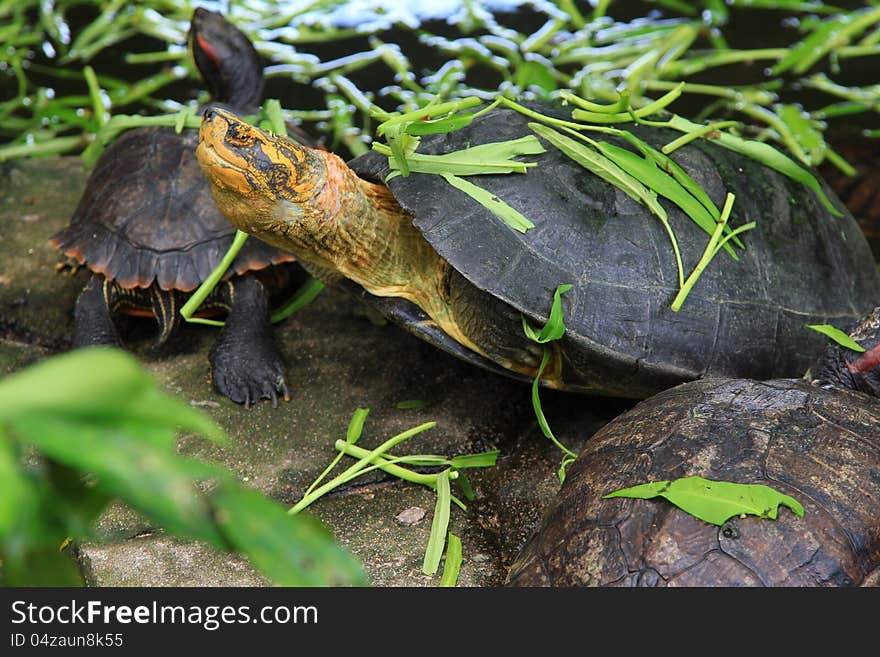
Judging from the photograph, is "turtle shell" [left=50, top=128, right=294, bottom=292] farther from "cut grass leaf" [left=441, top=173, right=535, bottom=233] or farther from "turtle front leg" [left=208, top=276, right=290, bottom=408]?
"cut grass leaf" [left=441, top=173, right=535, bottom=233]

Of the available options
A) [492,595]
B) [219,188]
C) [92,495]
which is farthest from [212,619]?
[219,188]

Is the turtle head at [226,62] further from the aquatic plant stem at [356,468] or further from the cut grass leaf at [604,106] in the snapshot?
the aquatic plant stem at [356,468]

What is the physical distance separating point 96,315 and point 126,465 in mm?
2694

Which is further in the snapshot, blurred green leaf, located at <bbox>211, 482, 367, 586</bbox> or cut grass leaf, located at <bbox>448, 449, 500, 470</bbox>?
cut grass leaf, located at <bbox>448, 449, 500, 470</bbox>

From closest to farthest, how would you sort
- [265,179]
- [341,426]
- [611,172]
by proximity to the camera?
[265,179] → [611,172] → [341,426]

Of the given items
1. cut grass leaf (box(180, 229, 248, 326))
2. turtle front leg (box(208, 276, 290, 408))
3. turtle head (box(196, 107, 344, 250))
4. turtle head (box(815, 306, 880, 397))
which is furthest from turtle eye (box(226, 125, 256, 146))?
turtle head (box(815, 306, 880, 397))

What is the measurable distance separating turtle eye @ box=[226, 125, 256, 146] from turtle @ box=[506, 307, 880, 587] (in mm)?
1277

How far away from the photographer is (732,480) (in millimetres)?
2127

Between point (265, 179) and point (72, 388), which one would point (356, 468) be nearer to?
point (265, 179)

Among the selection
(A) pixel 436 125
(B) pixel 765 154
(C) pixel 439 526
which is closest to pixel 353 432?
(C) pixel 439 526

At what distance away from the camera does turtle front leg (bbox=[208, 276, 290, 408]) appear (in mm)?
3262

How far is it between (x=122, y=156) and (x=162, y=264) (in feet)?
2.16

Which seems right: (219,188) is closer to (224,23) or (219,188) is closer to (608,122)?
(608,122)

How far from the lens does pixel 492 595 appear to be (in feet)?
6.47
